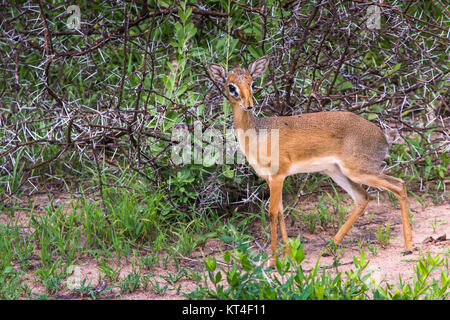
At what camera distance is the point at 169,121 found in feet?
17.1

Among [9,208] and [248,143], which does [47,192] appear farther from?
[248,143]

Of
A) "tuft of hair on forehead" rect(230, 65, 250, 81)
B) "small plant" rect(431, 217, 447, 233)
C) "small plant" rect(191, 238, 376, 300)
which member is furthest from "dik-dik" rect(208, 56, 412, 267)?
"small plant" rect(191, 238, 376, 300)

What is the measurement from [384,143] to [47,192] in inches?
122

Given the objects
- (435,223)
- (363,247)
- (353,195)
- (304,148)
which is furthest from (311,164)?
(435,223)

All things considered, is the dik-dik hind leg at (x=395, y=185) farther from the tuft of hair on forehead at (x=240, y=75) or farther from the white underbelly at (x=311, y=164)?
the tuft of hair on forehead at (x=240, y=75)

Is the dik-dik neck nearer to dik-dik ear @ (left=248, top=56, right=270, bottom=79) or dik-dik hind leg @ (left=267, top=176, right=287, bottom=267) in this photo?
dik-dik ear @ (left=248, top=56, right=270, bottom=79)

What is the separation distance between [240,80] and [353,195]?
1.47m

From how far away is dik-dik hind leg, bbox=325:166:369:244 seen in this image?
4.93 meters

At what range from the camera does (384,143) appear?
15.9ft

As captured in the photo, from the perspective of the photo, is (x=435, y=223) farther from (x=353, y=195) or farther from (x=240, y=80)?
(x=240, y=80)

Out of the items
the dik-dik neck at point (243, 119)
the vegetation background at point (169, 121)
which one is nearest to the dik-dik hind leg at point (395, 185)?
the vegetation background at point (169, 121)

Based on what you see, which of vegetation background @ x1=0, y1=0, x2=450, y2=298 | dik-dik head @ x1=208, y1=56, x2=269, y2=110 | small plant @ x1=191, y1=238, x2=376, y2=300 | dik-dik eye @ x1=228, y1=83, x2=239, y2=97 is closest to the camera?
small plant @ x1=191, y1=238, x2=376, y2=300

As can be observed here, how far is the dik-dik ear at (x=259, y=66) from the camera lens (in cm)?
468

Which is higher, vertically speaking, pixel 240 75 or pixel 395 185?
pixel 240 75
